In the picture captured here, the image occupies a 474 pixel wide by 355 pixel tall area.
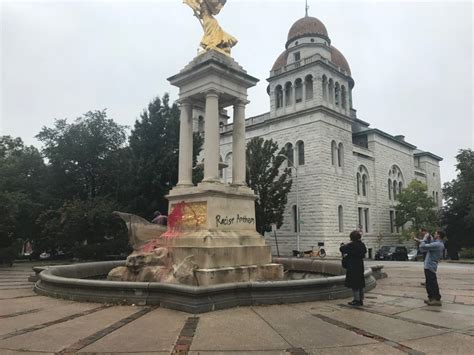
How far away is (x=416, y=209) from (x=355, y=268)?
49.8 m

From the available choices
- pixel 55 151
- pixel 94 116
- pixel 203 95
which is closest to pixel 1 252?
pixel 55 151

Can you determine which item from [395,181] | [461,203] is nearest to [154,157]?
[395,181]

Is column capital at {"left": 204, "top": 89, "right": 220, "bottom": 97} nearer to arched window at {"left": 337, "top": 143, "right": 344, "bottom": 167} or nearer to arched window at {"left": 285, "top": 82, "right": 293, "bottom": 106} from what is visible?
arched window at {"left": 337, "top": 143, "right": 344, "bottom": 167}

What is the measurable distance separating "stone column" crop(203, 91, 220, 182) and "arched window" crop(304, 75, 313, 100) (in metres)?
37.9

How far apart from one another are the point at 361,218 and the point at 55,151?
122 feet

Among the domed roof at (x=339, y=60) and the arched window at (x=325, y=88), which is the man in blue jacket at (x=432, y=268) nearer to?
the arched window at (x=325, y=88)

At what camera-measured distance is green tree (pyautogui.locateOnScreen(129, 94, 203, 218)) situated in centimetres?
3177

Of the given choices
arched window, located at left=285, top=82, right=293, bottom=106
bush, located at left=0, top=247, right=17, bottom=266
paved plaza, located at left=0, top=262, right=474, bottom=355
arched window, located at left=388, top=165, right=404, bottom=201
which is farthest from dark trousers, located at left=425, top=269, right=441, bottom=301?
arched window, located at left=388, top=165, right=404, bottom=201

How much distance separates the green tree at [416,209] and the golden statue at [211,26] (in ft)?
151

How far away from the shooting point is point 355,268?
30.0 feet

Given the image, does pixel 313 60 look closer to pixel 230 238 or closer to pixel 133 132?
pixel 133 132

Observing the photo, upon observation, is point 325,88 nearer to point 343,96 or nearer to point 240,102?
point 343,96

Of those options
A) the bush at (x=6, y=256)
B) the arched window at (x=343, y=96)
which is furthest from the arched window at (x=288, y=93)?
the bush at (x=6, y=256)

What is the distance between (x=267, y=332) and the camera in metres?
6.59
